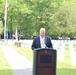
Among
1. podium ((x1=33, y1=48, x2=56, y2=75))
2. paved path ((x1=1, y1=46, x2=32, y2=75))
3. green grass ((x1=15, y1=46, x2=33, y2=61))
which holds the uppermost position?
podium ((x1=33, y1=48, x2=56, y2=75))

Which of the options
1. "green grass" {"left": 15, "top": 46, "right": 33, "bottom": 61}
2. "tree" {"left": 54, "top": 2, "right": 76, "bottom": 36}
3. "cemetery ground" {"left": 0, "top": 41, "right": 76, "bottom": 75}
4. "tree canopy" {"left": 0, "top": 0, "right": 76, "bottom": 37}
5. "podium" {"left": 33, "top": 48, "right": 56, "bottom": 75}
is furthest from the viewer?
"tree canopy" {"left": 0, "top": 0, "right": 76, "bottom": 37}

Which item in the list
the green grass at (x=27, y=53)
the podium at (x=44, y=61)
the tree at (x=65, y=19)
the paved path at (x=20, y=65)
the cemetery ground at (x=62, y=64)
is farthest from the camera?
the tree at (x=65, y=19)

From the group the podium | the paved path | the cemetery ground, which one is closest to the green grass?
the cemetery ground

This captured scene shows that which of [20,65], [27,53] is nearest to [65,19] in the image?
[27,53]

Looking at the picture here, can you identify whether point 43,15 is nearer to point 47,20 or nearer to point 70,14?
point 47,20

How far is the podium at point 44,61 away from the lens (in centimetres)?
1002

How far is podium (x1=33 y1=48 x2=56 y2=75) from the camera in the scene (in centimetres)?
1002

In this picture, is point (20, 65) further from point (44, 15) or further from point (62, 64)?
point (44, 15)

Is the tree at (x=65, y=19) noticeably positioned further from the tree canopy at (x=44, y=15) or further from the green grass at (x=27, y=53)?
the green grass at (x=27, y=53)

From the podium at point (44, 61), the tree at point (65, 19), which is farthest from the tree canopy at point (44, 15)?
the podium at point (44, 61)

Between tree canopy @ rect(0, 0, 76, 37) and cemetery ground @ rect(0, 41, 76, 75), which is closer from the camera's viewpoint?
cemetery ground @ rect(0, 41, 76, 75)

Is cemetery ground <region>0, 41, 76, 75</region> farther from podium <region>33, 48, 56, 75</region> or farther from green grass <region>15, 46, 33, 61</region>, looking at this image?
podium <region>33, 48, 56, 75</region>

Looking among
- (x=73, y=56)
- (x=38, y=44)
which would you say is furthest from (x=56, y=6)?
(x=38, y=44)

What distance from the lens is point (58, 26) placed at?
64250 millimetres
